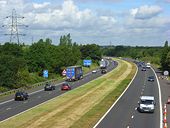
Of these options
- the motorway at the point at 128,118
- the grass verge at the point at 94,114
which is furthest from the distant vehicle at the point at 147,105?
the grass verge at the point at 94,114

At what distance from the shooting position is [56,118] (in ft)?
143

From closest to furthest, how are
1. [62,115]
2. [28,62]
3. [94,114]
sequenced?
1. [62,115]
2. [94,114]
3. [28,62]

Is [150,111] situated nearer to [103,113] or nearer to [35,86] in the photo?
[103,113]

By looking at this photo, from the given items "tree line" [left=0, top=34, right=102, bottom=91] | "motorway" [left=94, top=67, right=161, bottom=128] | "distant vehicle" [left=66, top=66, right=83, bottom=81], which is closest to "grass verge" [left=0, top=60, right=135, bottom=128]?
"motorway" [left=94, top=67, right=161, bottom=128]

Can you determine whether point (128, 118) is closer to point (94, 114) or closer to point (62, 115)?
point (94, 114)

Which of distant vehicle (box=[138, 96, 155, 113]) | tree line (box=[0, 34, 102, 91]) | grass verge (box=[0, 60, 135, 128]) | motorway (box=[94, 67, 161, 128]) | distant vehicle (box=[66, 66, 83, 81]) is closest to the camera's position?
motorway (box=[94, 67, 161, 128])

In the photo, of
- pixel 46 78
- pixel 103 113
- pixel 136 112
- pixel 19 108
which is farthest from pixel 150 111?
pixel 46 78

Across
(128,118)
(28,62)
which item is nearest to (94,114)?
(128,118)

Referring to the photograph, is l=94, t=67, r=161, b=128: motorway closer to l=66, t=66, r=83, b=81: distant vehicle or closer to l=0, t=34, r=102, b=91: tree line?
l=0, t=34, r=102, b=91: tree line

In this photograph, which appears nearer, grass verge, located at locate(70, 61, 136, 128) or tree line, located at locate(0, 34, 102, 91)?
grass verge, located at locate(70, 61, 136, 128)

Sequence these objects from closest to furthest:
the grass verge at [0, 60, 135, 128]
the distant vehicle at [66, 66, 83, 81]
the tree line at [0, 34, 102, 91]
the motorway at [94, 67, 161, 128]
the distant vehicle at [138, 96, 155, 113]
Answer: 1. the motorway at [94, 67, 161, 128]
2. the grass verge at [0, 60, 135, 128]
3. the distant vehicle at [138, 96, 155, 113]
4. the tree line at [0, 34, 102, 91]
5. the distant vehicle at [66, 66, 83, 81]

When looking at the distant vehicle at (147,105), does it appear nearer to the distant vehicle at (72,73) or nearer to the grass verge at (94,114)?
the grass verge at (94,114)

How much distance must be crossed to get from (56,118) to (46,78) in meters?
73.6

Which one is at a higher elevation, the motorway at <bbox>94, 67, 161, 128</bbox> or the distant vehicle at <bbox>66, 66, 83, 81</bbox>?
the motorway at <bbox>94, 67, 161, 128</bbox>
